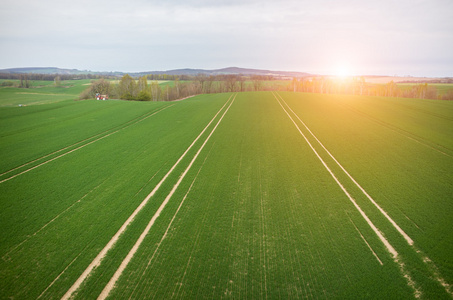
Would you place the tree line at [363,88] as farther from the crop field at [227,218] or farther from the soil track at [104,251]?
the soil track at [104,251]

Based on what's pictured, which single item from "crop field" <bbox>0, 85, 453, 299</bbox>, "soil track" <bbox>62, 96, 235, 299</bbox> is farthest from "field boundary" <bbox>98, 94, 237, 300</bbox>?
"soil track" <bbox>62, 96, 235, 299</bbox>

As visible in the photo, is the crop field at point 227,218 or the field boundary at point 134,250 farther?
the crop field at point 227,218

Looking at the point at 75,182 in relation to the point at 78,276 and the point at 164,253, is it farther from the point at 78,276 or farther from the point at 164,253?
the point at 164,253

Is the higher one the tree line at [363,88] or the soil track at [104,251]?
the tree line at [363,88]

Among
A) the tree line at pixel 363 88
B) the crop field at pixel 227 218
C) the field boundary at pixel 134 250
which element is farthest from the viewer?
the tree line at pixel 363 88

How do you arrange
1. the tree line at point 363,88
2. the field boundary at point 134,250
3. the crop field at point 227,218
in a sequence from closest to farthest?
the field boundary at point 134,250, the crop field at point 227,218, the tree line at point 363,88

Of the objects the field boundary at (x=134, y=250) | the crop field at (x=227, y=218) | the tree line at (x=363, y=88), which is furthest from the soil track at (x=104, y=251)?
the tree line at (x=363, y=88)

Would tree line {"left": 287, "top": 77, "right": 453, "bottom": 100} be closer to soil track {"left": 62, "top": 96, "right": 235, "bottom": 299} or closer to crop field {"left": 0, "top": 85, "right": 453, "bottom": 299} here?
crop field {"left": 0, "top": 85, "right": 453, "bottom": 299}

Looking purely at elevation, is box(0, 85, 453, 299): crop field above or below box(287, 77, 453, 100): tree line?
below
